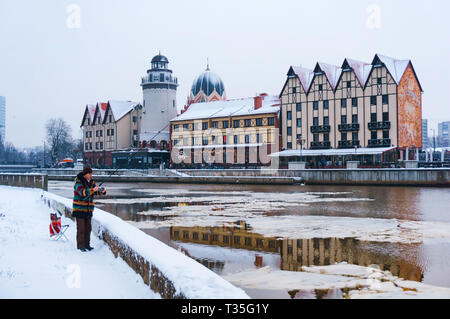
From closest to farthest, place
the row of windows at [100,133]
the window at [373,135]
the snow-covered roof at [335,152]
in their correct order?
the snow-covered roof at [335,152] < the window at [373,135] < the row of windows at [100,133]

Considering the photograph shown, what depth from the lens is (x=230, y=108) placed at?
77188mm

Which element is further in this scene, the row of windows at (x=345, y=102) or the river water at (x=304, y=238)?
the row of windows at (x=345, y=102)

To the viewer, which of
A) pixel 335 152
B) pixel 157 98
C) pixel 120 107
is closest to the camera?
pixel 335 152

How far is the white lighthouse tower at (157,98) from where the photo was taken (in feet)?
270

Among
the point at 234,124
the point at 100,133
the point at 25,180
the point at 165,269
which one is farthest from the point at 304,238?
the point at 100,133

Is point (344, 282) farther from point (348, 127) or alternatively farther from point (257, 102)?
point (257, 102)

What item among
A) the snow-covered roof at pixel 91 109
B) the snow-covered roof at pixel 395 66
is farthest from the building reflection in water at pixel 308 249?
the snow-covered roof at pixel 91 109

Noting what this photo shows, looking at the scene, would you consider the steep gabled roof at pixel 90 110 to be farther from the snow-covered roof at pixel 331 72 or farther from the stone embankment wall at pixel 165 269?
the stone embankment wall at pixel 165 269

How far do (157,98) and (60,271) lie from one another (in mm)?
76919

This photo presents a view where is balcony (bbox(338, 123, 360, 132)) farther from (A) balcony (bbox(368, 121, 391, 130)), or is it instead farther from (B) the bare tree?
(B) the bare tree

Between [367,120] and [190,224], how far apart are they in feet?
Answer: 157

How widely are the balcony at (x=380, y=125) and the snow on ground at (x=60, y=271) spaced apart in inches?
2025

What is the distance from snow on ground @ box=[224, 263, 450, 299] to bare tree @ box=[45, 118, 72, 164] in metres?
105
